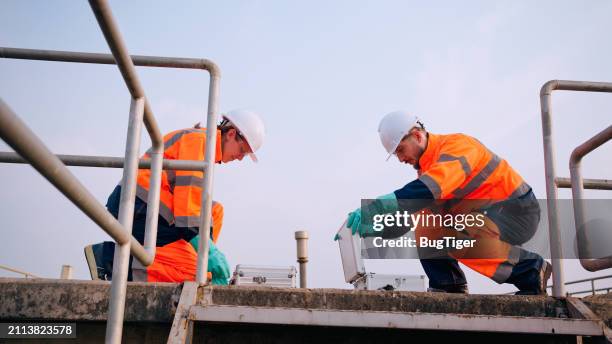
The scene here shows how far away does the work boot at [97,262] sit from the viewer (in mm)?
3986

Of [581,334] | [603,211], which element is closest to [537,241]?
[603,211]

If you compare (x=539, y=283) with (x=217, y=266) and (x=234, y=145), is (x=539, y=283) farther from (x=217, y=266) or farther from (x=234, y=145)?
(x=234, y=145)

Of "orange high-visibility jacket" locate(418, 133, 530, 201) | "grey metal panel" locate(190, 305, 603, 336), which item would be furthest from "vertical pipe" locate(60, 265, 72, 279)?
"grey metal panel" locate(190, 305, 603, 336)

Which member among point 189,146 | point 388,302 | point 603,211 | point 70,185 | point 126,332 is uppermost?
point 189,146

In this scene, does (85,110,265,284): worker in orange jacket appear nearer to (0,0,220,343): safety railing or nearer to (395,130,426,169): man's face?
(0,0,220,343): safety railing

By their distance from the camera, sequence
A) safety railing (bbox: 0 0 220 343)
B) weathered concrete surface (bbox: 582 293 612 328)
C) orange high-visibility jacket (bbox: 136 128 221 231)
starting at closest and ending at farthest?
1. safety railing (bbox: 0 0 220 343)
2. weathered concrete surface (bbox: 582 293 612 328)
3. orange high-visibility jacket (bbox: 136 128 221 231)

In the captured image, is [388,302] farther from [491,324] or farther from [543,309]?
[543,309]

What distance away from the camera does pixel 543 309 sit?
8.30ft

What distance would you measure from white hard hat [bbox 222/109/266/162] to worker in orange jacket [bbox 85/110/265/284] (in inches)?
10.6

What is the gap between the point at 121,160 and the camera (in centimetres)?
237

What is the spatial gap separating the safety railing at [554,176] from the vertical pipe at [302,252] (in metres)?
3.09

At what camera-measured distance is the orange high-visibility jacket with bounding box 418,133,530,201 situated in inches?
151

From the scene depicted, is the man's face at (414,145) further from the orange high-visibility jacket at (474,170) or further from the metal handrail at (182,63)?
the metal handrail at (182,63)

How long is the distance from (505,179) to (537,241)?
495 mm
